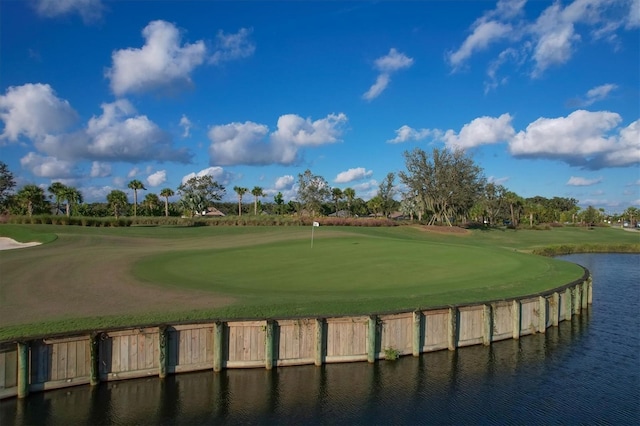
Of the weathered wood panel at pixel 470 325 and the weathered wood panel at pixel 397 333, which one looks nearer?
the weathered wood panel at pixel 397 333

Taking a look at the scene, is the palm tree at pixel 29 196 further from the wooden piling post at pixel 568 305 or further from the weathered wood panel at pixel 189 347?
the wooden piling post at pixel 568 305

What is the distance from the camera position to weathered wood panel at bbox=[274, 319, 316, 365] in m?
16.9

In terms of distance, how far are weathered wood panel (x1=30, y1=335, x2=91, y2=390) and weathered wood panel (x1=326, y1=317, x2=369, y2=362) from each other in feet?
28.0

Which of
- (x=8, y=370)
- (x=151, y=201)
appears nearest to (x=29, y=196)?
(x=151, y=201)

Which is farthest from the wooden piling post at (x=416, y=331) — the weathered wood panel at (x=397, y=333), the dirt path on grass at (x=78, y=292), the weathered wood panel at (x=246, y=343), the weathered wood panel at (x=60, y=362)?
the weathered wood panel at (x=60, y=362)

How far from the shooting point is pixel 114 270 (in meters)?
29.8

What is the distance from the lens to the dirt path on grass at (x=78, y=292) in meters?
19.3

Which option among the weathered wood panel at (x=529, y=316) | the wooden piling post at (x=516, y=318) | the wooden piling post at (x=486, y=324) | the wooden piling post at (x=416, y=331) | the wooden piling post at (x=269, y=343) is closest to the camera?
the wooden piling post at (x=269, y=343)

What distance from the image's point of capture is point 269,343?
1658 centimetres

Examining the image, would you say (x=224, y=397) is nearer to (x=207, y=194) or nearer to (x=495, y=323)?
(x=495, y=323)

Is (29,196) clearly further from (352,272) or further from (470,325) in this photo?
(470,325)

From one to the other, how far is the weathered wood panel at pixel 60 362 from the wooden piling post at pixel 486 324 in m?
15.7

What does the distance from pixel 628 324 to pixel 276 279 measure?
1972 centimetres

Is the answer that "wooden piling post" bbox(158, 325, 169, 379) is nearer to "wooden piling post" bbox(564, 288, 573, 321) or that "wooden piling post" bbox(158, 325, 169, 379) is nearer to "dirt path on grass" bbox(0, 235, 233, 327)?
"dirt path on grass" bbox(0, 235, 233, 327)
